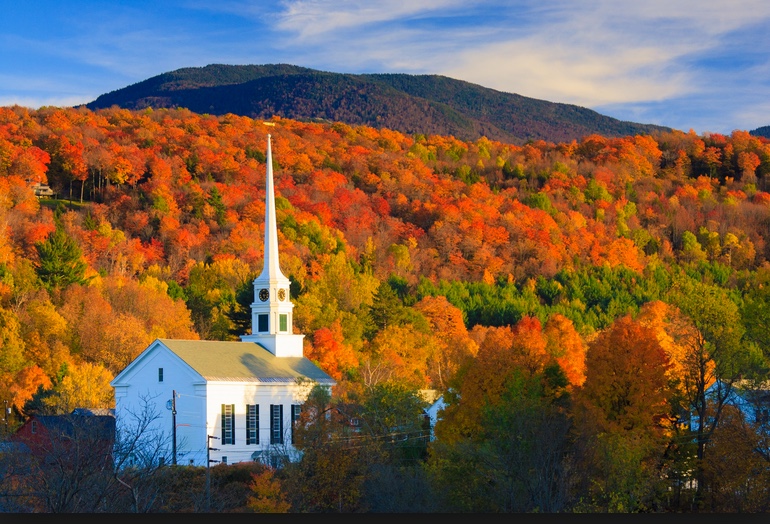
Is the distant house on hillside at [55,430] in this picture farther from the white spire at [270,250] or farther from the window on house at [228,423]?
the white spire at [270,250]

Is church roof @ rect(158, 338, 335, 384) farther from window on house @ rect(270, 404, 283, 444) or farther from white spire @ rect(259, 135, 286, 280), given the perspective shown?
white spire @ rect(259, 135, 286, 280)

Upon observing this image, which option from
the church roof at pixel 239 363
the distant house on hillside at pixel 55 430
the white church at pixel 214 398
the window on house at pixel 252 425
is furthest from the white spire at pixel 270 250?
the distant house on hillside at pixel 55 430

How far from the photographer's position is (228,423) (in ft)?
211

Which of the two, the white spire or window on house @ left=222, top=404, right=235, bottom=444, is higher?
the white spire

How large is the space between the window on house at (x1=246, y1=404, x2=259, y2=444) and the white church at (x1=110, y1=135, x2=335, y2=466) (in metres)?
0.05

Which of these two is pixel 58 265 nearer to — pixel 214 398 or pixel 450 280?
pixel 214 398

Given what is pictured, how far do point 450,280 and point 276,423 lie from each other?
74.8m

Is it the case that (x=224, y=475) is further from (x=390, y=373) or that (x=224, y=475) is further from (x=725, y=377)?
(x=390, y=373)

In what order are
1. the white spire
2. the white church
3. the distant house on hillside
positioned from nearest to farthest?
1. the distant house on hillside
2. the white church
3. the white spire

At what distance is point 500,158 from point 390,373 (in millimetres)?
113664

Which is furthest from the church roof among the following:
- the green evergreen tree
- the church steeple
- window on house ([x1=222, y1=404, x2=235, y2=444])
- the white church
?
the green evergreen tree

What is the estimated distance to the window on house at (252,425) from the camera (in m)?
65.4

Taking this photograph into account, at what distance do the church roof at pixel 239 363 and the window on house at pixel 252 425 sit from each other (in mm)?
1549

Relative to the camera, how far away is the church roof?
64.0 m
